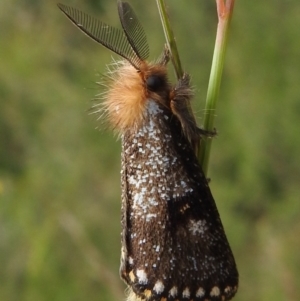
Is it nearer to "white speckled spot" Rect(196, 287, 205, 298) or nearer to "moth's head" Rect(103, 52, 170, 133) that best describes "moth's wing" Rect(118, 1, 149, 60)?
"moth's head" Rect(103, 52, 170, 133)

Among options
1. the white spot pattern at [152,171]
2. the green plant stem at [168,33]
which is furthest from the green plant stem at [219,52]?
the white spot pattern at [152,171]

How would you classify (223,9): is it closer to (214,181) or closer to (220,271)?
(220,271)

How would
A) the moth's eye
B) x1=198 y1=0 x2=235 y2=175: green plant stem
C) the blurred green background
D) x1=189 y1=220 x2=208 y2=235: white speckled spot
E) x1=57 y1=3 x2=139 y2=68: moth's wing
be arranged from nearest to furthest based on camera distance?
x1=198 y1=0 x2=235 y2=175: green plant stem → x1=57 y1=3 x2=139 y2=68: moth's wing → x1=189 y1=220 x2=208 y2=235: white speckled spot → the moth's eye → the blurred green background

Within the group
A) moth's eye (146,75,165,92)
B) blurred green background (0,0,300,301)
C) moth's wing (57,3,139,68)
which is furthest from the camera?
blurred green background (0,0,300,301)

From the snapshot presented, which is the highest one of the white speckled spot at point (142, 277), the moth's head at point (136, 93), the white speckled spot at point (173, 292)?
the moth's head at point (136, 93)

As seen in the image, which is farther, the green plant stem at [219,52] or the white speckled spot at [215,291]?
the white speckled spot at [215,291]

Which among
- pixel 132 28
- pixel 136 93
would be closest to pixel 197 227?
pixel 136 93

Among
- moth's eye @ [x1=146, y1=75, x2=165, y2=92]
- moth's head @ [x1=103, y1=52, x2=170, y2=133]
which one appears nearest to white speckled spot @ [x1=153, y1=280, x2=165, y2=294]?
moth's head @ [x1=103, y1=52, x2=170, y2=133]

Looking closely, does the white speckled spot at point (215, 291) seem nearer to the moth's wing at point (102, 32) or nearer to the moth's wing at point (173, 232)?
the moth's wing at point (173, 232)

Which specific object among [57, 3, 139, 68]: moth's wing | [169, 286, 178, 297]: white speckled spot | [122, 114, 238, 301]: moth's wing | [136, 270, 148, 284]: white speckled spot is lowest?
[136, 270, 148, 284]: white speckled spot
